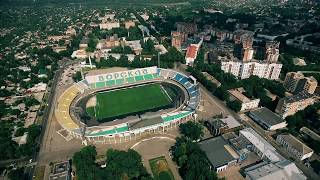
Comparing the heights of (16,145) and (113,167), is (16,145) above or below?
below

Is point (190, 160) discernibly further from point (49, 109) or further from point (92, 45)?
point (92, 45)

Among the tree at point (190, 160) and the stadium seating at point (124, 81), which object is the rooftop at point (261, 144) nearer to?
the tree at point (190, 160)

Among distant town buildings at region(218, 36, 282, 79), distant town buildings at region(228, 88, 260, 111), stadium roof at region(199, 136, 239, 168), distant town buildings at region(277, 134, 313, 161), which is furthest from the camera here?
A: distant town buildings at region(218, 36, 282, 79)

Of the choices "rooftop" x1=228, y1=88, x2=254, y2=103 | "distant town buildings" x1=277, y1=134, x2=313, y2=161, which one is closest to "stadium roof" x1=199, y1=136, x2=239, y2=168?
"distant town buildings" x1=277, y1=134, x2=313, y2=161

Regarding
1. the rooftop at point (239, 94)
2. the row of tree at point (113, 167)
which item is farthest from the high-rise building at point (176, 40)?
the row of tree at point (113, 167)

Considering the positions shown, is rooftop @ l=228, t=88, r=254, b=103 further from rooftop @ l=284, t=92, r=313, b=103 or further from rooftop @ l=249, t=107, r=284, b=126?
rooftop @ l=284, t=92, r=313, b=103

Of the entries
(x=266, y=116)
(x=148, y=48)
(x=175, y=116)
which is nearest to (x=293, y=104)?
(x=266, y=116)

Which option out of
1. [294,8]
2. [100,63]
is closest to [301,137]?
[100,63]
